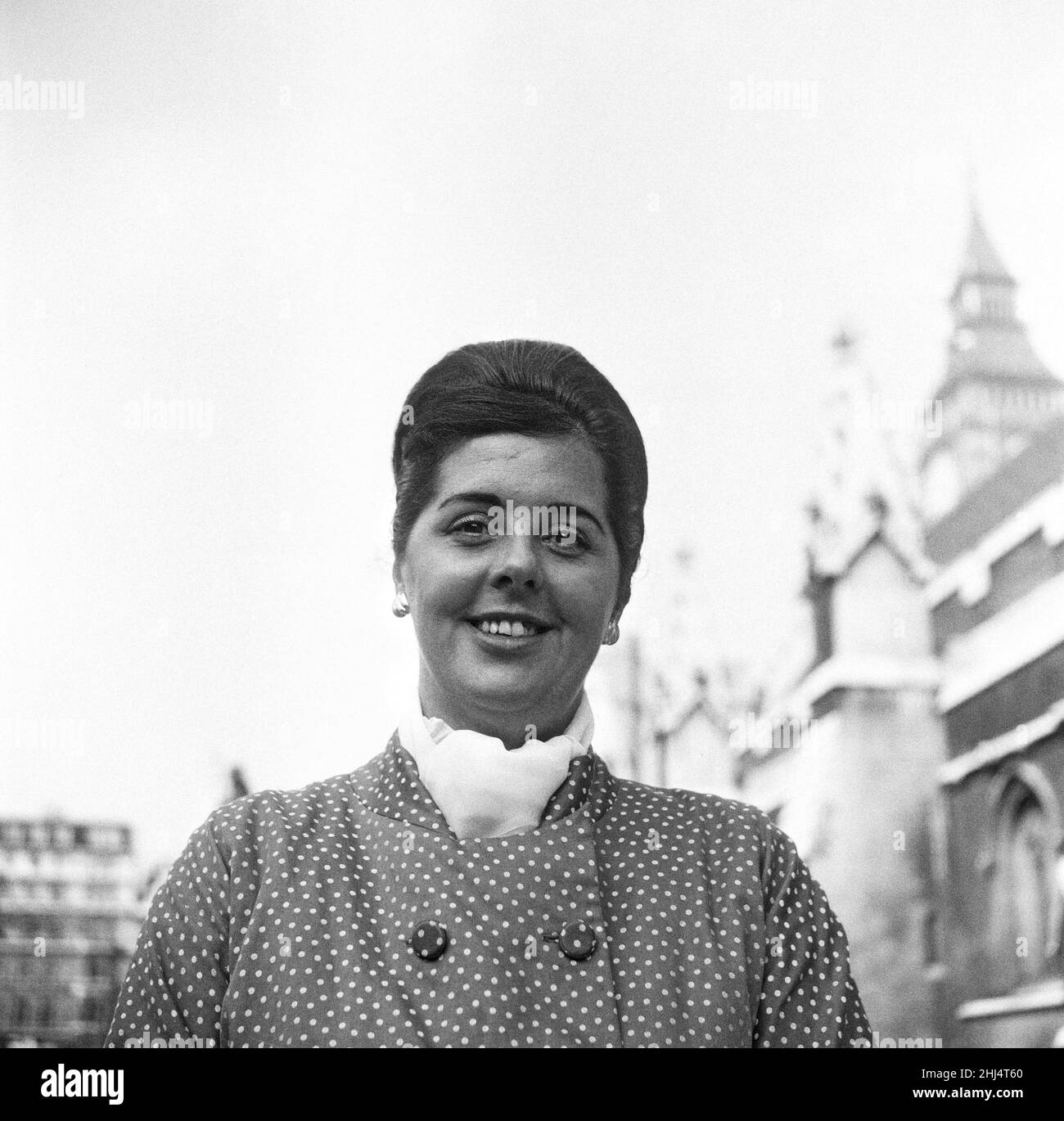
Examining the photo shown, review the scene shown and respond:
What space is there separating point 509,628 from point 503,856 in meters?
0.34

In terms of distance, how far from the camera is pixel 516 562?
1.93 meters

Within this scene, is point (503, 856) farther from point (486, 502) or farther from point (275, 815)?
point (486, 502)

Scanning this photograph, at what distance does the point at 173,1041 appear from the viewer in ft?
5.84

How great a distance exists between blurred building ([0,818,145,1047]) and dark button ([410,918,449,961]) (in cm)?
113

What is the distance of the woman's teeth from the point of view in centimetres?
197

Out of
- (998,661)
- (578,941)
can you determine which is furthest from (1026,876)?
(578,941)

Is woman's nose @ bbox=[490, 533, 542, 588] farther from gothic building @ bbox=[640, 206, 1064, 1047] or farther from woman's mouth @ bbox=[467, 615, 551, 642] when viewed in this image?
gothic building @ bbox=[640, 206, 1064, 1047]

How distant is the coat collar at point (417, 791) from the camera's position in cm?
193

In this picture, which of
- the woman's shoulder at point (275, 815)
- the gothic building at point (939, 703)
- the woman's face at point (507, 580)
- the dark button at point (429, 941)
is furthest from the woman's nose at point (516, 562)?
the gothic building at point (939, 703)

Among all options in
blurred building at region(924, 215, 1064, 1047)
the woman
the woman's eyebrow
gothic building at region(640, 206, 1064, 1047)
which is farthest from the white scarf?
blurred building at region(924, 215, 1064, 1047)

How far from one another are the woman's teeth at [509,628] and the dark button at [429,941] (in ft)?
1.45

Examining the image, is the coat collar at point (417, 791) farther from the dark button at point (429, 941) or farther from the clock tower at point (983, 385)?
the clock tower at point (983, 385)
